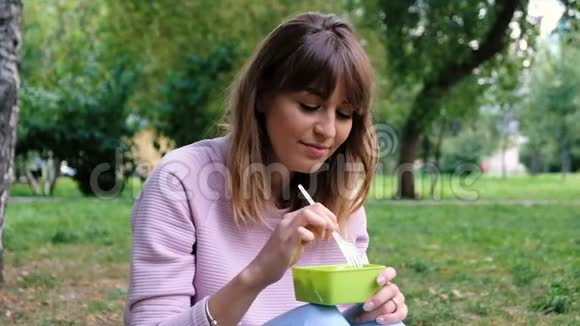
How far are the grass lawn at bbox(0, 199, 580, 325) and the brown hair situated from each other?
194cm

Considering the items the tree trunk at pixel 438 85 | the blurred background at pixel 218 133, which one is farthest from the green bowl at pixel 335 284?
the tree trunk at pixel 438 85

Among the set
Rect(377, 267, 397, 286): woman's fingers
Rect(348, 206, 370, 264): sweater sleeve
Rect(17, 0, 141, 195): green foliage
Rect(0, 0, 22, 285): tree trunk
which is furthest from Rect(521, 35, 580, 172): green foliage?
Rect(377, 267, 397, 286): woman's fingers

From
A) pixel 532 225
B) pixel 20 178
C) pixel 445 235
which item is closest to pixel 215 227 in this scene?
pixel 445 235

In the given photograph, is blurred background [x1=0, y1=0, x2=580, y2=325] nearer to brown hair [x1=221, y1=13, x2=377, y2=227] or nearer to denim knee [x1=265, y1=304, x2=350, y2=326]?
brown hair [x1=221, y1=13, x2=377, y2=227]

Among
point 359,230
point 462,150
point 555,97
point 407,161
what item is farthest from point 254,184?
point 462,150

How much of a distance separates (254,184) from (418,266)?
12.0 feet

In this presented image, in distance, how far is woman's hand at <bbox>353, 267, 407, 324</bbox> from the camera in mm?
1721

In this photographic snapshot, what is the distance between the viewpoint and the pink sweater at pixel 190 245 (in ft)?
5.47

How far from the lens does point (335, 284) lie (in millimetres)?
1614

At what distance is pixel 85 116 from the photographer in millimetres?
13617

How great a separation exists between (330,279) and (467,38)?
1276cm

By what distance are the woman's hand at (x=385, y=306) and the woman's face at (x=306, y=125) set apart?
12.8 inches

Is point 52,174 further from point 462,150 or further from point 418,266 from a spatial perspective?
point 462,150

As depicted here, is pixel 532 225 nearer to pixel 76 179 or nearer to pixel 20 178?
pixel 76 179
